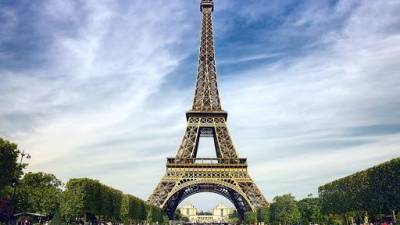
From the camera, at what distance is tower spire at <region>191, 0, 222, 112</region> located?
9719cm

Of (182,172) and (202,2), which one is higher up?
(202,2)

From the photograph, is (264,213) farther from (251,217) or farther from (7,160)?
(7,160)

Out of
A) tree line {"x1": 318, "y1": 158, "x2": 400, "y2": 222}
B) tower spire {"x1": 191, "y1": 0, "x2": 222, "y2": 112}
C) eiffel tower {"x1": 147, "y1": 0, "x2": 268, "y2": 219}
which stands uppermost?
tower spire {"x1": 191, "y1": 0, "x2": 222, "y2": 112}

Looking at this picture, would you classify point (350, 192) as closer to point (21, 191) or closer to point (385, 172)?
point (385, 172)

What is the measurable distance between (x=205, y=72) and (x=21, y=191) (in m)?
46.7

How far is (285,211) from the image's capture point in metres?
82.2

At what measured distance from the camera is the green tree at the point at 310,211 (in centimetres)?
8011

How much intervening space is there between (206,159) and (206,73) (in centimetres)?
2101

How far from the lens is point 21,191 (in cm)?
7944

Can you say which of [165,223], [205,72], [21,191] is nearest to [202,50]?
[205,72]

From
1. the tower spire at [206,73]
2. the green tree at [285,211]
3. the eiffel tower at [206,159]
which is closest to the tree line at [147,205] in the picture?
the green tree at [285,211]

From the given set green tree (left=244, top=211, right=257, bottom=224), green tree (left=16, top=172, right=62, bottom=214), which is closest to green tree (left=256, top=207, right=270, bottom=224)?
green tree (left=244, top=211, right=257, bottom=224)

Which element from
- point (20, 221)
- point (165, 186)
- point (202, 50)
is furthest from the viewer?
point (202, 50)

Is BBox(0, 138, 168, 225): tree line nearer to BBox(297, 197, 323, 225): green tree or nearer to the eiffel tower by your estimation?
the eiffel tower
